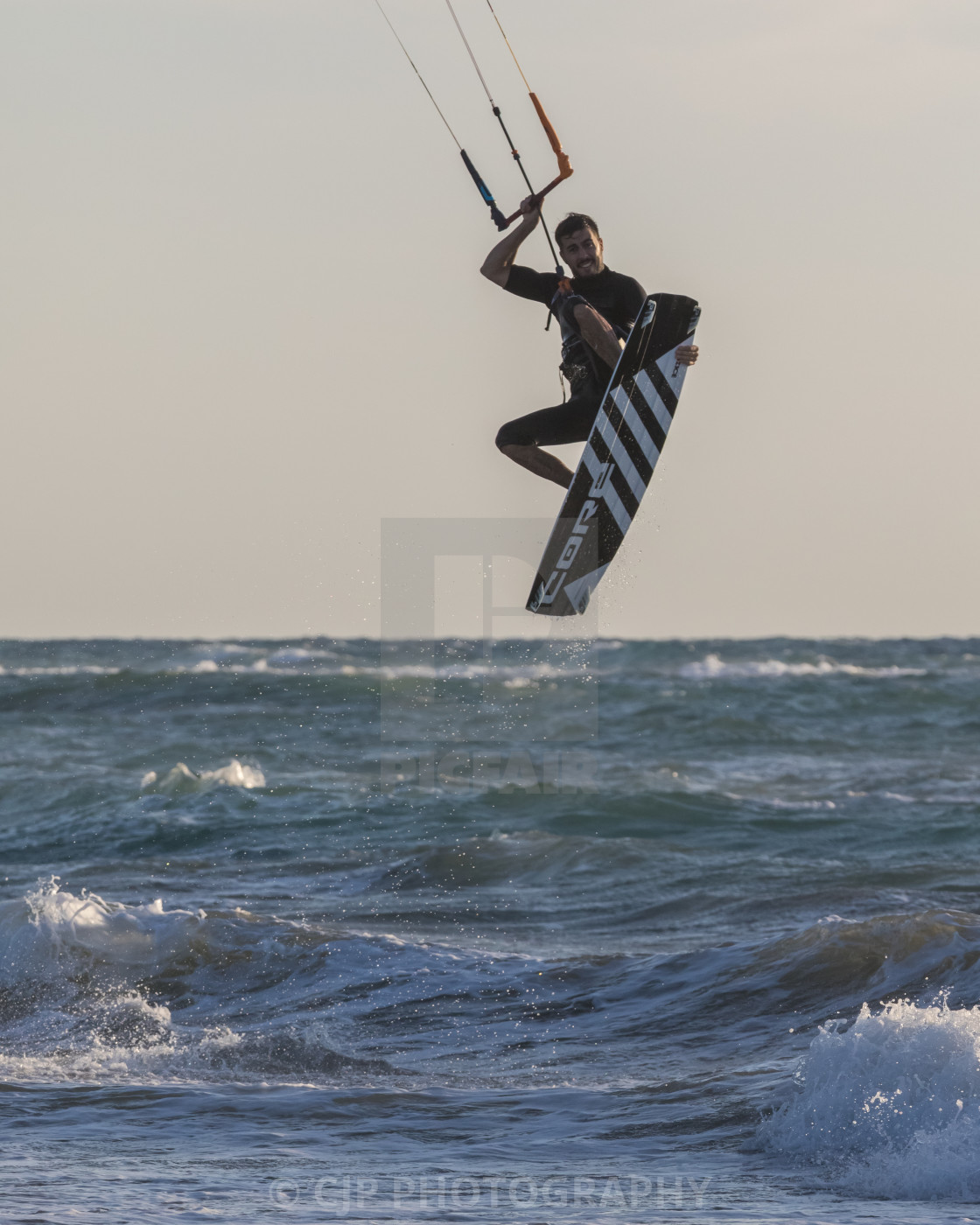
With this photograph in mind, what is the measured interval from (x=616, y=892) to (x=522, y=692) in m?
23.3

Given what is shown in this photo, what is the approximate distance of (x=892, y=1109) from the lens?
22.0 feet

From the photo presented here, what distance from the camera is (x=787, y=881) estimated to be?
14.1 m

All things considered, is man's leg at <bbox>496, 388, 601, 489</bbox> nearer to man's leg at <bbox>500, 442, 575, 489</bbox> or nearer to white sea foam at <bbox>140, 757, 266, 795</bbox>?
man's leg at <bbox>500, 442, 575, 489</bbox>

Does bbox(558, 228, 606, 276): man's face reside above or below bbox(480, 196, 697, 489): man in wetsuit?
above

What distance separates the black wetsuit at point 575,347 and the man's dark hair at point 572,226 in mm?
250

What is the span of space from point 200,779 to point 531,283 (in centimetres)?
1421

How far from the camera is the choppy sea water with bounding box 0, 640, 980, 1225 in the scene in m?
6.23

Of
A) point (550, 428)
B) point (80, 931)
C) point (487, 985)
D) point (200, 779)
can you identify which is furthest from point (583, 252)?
point (200, 779)

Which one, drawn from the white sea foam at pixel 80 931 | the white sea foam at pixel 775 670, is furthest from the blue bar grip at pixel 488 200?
the white sea foam at pixel 775 670

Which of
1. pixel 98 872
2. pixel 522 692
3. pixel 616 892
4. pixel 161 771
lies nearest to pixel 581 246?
pixel 616 892

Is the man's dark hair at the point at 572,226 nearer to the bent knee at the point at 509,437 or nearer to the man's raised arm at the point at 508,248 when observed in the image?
the man's raised arm at the point at 508,248

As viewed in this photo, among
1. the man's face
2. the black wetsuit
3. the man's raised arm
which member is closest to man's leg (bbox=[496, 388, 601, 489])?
the black wetsuit

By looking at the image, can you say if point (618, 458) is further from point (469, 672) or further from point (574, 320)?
point (469, 672)

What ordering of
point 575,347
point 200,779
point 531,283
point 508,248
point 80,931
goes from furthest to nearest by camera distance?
point 200,779 → point 80,931 → point 575,347 → point 531,283 → point 508,248
